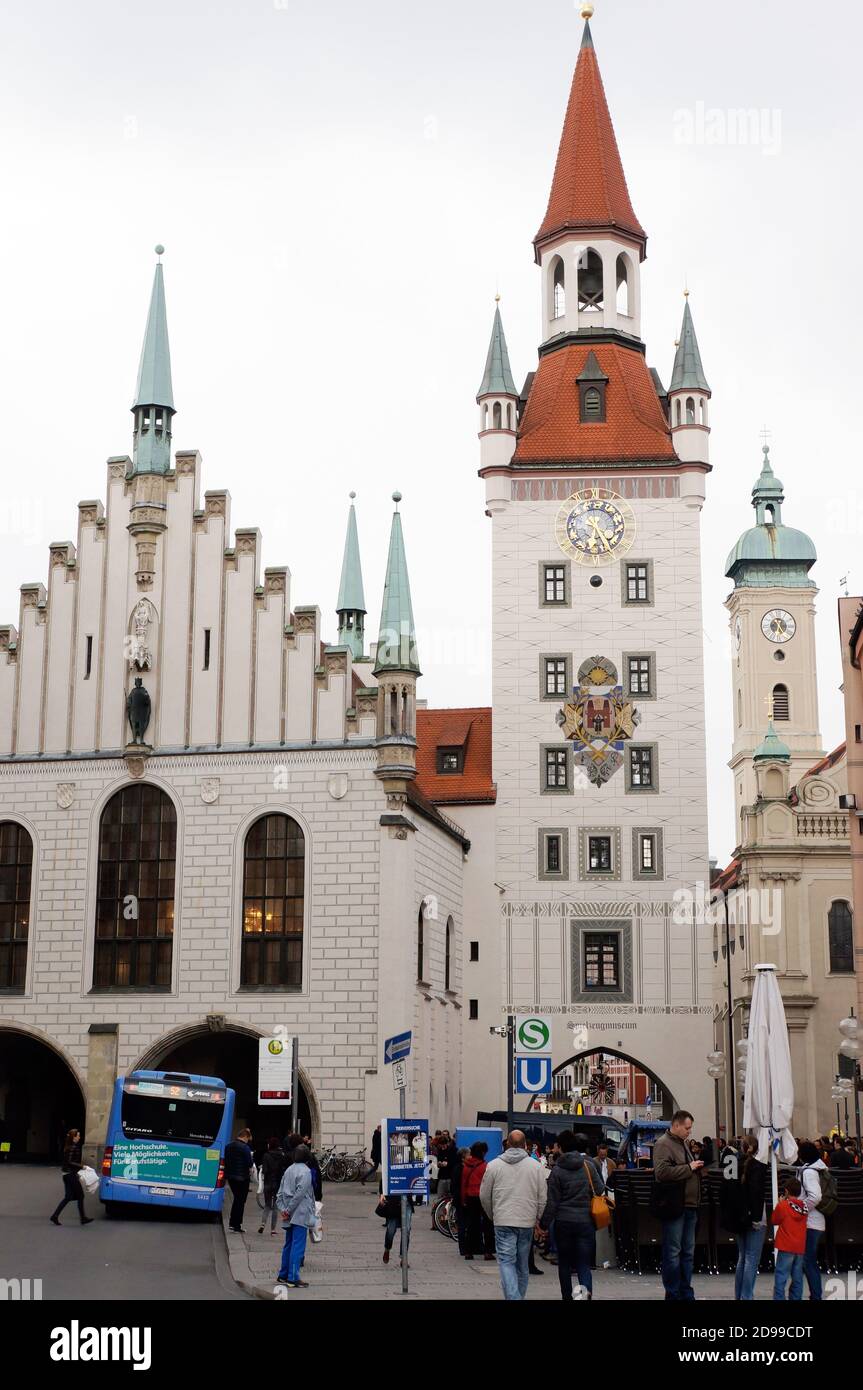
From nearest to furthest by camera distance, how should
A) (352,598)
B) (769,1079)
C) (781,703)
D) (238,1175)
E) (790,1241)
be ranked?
1. (790,1241)
2. (769,1079)
3. (238,1175)
4. (352,598)
5. (781,703)

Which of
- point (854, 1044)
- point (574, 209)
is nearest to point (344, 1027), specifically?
point (854, 1044)

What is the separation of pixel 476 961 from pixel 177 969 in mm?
10826

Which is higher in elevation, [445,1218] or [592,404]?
[592,404]

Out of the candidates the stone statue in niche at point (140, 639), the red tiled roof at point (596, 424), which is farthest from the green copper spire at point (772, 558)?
the stone statue in niche at point (140, 639)

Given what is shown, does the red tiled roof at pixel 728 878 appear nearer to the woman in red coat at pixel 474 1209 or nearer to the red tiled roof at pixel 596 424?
the red tiled roof at pixel 596 424

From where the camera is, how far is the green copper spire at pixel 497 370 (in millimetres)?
52250

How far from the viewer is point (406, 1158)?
17.5m

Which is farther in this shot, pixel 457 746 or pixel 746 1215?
pixel 457 746

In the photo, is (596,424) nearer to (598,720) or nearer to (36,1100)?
(598,720)

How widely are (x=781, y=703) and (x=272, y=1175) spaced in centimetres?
7095

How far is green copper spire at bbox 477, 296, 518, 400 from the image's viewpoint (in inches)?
2057

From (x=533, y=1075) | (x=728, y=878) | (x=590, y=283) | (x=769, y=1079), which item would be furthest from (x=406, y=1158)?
(x=728, y=878)

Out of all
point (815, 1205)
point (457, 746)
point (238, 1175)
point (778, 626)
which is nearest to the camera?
point (815, 1205)

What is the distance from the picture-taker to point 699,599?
49.6m
